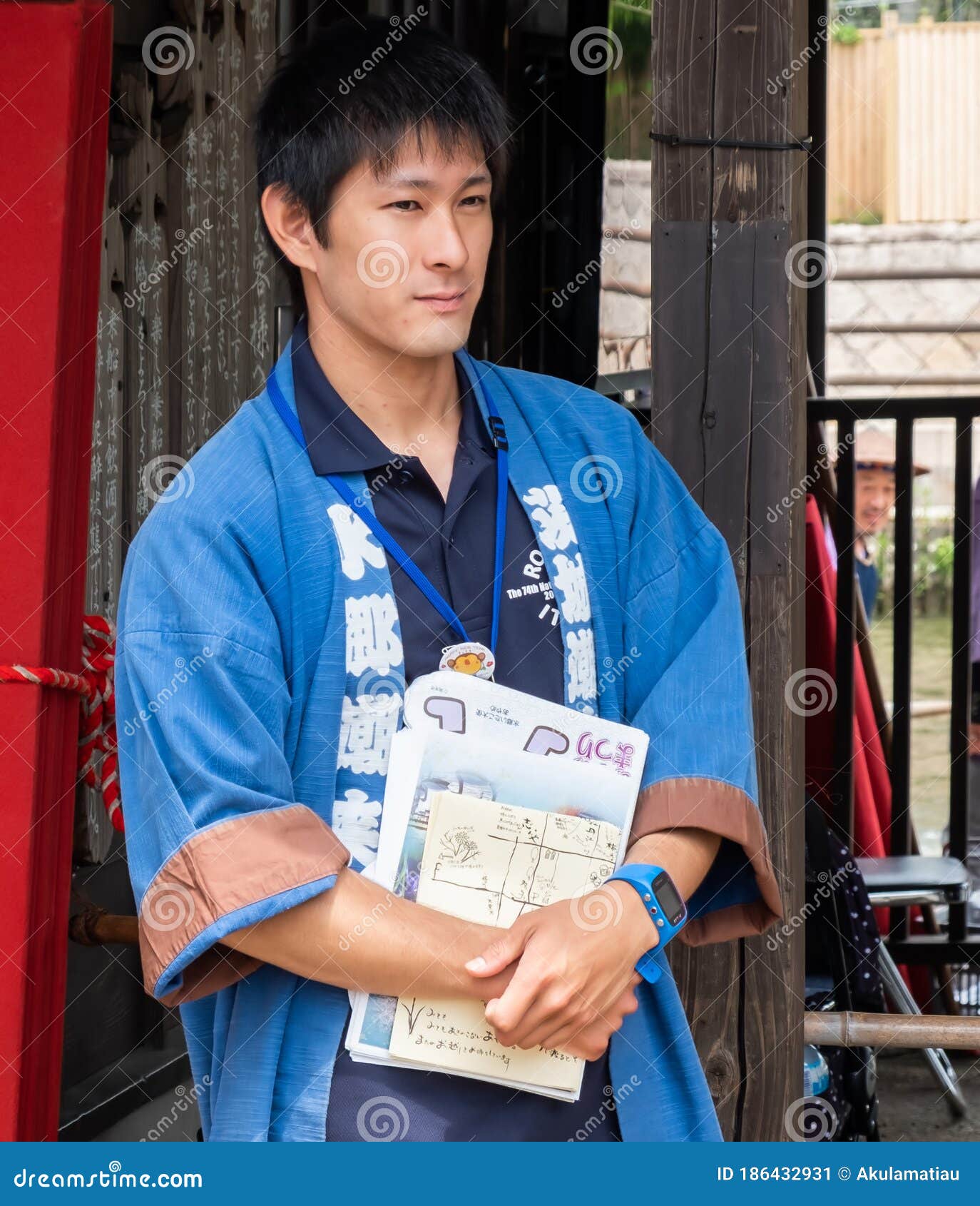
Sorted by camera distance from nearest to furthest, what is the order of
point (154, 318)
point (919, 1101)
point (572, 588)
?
point (572, 588)
point (154, 318)
point (919, 1101)

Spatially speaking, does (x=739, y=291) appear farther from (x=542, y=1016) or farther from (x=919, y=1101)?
(x=919, y=1101)

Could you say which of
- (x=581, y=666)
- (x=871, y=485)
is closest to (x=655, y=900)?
(x=581, y=666)

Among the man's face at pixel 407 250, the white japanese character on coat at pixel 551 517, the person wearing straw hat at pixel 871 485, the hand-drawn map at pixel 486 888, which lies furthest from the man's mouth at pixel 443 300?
the person wearing straw hat at pixel 871 485

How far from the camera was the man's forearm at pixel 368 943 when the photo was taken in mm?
1499

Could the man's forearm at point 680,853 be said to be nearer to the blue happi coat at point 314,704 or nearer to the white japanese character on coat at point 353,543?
the blue happi coat at point 314,704

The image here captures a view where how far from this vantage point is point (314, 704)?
5.16 ft

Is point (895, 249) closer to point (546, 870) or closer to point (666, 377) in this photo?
point (666, 377)

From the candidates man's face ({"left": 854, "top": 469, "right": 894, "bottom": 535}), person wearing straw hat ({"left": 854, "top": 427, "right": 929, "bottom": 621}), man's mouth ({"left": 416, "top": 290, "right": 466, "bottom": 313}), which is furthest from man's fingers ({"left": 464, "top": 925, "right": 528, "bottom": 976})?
man's face ({"left": 854, "top": 469, "right": 894, "bottom": 535})

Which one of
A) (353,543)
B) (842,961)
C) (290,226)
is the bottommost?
(842,961)

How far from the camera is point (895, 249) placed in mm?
14867

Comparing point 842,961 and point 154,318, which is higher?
point 154,318

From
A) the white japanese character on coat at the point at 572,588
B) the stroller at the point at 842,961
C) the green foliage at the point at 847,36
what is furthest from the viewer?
the green foliage at the point at 847,36

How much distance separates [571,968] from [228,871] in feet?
1.21

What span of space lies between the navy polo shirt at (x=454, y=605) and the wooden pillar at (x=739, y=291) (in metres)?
0.66
